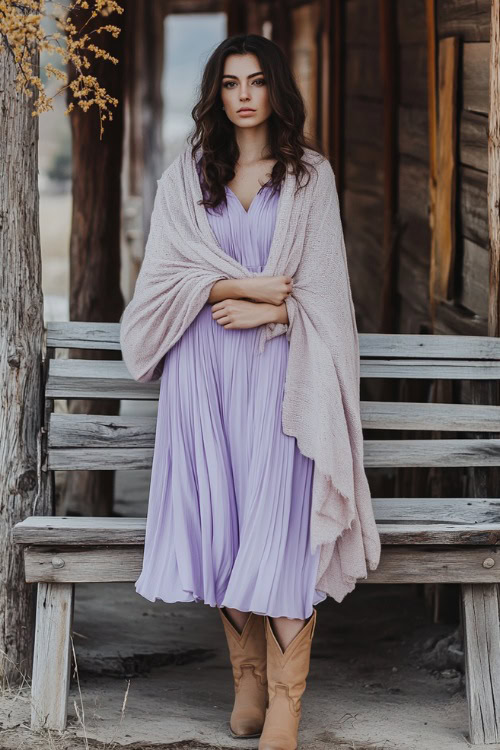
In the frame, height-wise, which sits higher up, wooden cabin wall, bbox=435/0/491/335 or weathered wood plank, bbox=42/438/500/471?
wooden cabin wall, bbox=435/0/491/335

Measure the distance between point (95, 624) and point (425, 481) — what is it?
1.63 meters

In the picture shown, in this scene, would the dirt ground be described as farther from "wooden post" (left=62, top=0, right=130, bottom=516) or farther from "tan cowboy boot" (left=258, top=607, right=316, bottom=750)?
"wooden post" (left=62, top=0, right=130, bottom=516)

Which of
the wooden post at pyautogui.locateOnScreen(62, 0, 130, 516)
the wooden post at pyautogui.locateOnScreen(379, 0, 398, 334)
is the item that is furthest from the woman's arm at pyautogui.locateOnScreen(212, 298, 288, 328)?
the wooden post at pyautogui.locateOnScreen(379, 0, 398, 334)

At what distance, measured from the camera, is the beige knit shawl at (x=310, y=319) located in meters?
3.11

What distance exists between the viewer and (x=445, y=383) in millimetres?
4789

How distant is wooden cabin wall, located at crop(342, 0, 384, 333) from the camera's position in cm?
690

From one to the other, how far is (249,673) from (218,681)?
0.73 meters

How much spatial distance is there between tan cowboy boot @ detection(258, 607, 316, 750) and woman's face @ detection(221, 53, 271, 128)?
146 centimetres

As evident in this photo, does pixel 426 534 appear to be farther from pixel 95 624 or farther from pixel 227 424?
pixel 95 624

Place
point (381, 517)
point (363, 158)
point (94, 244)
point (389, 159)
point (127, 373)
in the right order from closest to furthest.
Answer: point (381, 517)
point (127, 373)
point (94, 244)
point (389, 159)
point (363, 158)

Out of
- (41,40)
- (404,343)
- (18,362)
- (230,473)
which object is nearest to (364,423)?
(404,343)

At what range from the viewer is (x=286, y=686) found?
317 centimetres

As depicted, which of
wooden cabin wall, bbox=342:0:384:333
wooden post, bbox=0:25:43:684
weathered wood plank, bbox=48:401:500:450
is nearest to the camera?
wooden post, bbox=0:25:43:684

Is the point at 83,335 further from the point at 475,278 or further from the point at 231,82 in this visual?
the point at 475,278
